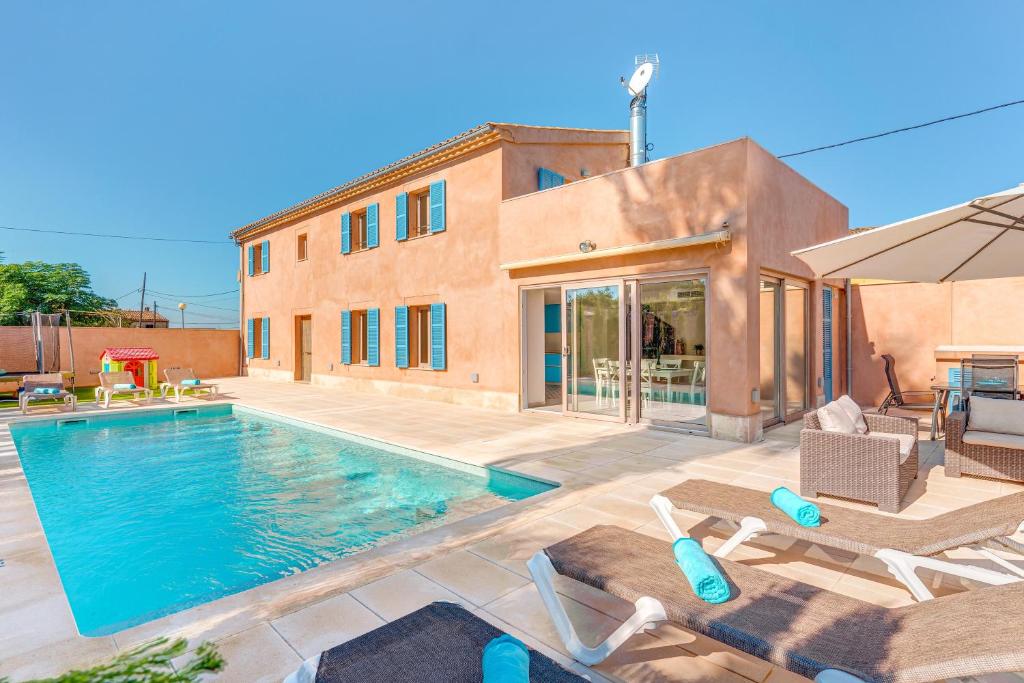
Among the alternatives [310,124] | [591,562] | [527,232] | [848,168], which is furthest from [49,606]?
[310,124]

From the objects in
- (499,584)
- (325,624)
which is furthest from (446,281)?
(325,624)

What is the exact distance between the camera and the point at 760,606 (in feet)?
6.70

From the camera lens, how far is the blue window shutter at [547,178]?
1128 centimetres

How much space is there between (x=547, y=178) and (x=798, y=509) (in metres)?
9.65

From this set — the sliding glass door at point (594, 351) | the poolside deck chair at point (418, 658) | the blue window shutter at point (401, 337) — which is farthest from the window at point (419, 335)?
the poolside deck chair at point (418, 658)

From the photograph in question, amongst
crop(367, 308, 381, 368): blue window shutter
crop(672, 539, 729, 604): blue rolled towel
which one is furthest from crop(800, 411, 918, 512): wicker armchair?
crop(367, 308, 381, 368): blue window shutter

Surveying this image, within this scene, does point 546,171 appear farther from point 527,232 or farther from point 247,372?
point 247,372

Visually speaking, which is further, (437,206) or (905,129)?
(905,129)

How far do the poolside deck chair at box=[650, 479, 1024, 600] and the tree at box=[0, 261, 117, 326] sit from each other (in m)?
48.8

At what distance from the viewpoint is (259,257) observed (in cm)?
1983

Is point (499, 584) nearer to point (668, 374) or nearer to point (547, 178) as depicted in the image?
point (668, 374)

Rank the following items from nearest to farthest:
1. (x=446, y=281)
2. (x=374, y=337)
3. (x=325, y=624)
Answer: (x=325, y=624)
(x=446, y=281)
(x=374, y=337)

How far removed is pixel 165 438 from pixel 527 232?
302 inches

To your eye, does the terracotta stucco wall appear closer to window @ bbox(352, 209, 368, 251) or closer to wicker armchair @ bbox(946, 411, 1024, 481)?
window @ bbox(352, 209, 368, 251)
